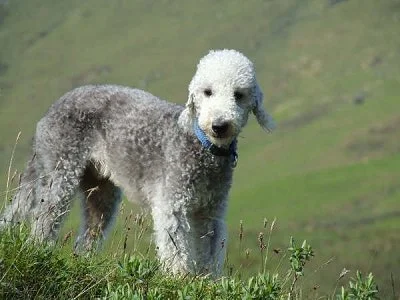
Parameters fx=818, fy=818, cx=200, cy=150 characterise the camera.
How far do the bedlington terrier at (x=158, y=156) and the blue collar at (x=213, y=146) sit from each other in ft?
0.03

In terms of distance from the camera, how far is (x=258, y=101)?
855 centimetres

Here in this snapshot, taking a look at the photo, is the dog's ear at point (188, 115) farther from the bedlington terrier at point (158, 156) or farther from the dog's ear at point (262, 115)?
the dog's ear at point (262, 115)

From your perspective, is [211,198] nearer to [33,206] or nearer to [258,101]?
[258,101]

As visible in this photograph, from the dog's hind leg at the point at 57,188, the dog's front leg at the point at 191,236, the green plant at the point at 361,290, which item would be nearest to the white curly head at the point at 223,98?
the dog's front leg at the point at 191,236

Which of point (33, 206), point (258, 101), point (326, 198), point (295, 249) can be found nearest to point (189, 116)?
point (258, 101)

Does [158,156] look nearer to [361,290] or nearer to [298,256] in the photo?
[298,256]

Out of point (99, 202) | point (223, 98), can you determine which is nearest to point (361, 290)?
point (223, 98)

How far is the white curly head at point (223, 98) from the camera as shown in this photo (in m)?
7.84

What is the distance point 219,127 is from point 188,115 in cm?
77

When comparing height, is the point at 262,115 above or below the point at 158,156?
above

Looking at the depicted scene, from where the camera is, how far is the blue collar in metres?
8.34

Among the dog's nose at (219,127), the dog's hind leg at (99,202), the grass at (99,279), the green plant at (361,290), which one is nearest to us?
the grass at (99,279)

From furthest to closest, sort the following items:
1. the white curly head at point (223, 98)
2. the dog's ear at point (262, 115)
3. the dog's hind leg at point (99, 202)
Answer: the dog's hind leg at point (99, 202) < the dog's ear at point (262, 115) < the white curly head at point (223, 98)

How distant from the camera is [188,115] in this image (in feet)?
27.8
